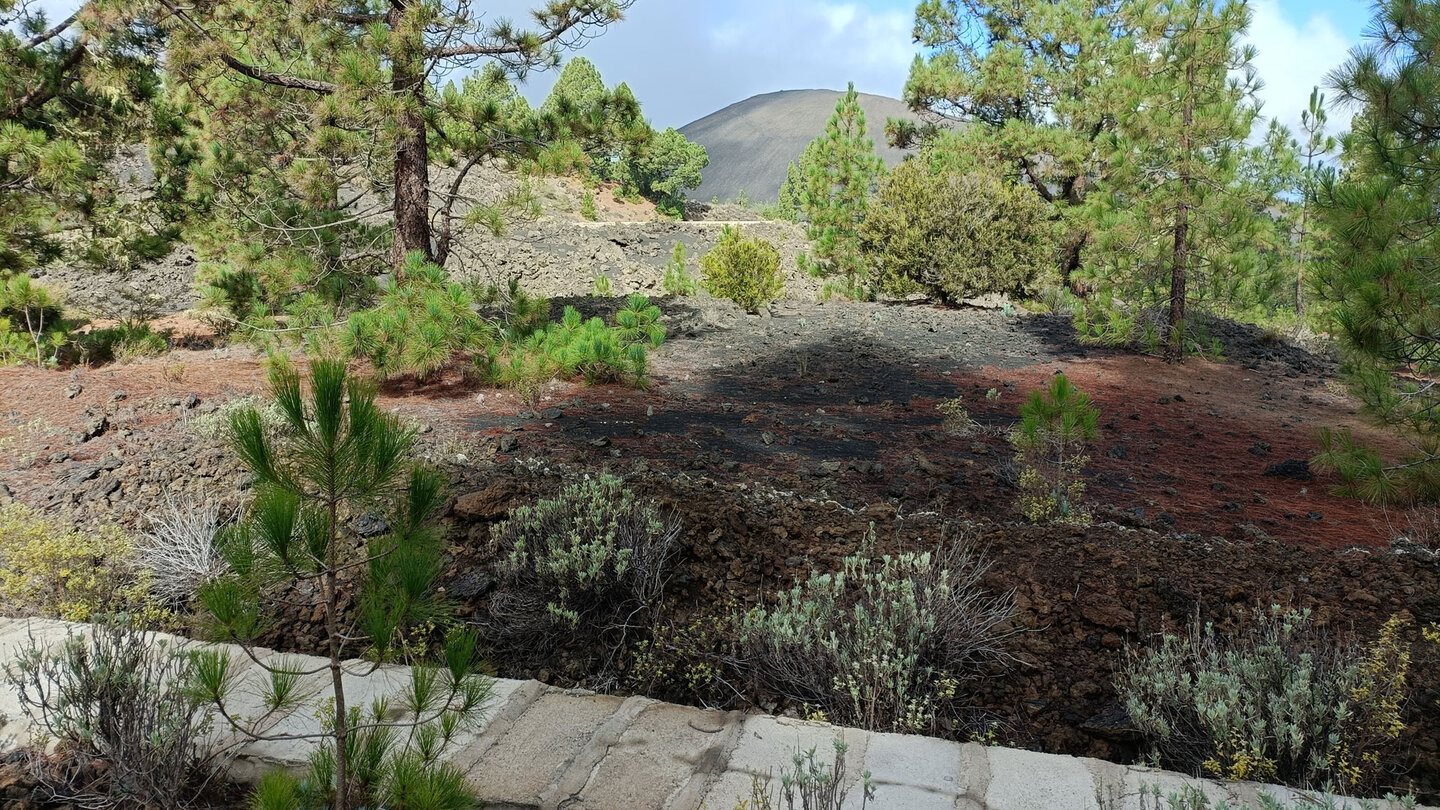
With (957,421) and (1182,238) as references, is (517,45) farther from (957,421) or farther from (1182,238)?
(1182,238)

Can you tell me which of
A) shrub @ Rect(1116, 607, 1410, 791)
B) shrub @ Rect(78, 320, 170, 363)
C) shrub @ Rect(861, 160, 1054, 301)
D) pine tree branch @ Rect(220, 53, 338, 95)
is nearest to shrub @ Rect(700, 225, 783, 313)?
shrub @ Rect(861, 160, 1054, 301)

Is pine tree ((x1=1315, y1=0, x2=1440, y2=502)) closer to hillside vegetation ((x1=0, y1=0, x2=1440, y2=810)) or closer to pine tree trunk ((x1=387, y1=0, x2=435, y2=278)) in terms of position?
hillside vegetation ((x1=0, y1=0, x2=1440, y2=810))

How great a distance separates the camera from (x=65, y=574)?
2.91 metres

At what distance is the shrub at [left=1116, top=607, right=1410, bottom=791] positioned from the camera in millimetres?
2072

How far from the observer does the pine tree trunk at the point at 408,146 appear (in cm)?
590

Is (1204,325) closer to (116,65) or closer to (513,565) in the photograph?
(513,565)

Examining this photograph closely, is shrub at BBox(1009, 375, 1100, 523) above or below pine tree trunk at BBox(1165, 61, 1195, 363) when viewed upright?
below

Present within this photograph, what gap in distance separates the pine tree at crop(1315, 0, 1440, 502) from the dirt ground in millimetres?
306

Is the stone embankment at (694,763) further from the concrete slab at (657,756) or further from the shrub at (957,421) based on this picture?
the shrub at (957,421)

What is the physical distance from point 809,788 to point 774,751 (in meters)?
0.38

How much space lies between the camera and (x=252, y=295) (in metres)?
8.45

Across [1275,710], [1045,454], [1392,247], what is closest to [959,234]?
[1392,247]

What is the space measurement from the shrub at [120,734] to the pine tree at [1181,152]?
354 inches

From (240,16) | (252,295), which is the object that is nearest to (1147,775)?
(240,16)
